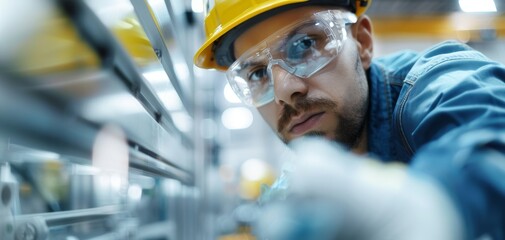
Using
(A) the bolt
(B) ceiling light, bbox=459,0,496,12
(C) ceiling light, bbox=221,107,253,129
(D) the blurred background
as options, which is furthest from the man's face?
(C) ceiling light, bbox=221,107,253,129

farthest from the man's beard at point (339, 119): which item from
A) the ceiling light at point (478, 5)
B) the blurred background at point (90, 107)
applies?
the ceiling light at point (478, 5)

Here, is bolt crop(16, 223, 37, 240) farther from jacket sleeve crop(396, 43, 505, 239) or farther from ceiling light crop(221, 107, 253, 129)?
ceiling light crop(221, 107, 253, 129)

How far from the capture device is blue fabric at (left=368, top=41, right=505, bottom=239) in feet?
1.54

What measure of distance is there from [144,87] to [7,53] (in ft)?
1.68

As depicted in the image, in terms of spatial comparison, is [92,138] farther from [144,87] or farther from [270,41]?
[270,41]

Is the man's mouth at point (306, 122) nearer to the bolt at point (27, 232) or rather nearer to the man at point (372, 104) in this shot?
the man at point (372, 104)

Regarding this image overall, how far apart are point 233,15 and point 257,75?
0.25 metres

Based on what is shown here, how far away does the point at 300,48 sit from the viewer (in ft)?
4.16

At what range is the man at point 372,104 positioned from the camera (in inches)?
16.4

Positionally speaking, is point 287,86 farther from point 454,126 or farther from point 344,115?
point 454,126

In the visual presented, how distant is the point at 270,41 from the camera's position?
1310mm

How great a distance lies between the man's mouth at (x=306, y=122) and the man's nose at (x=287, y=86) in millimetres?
67

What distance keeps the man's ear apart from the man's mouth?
1.36 ft

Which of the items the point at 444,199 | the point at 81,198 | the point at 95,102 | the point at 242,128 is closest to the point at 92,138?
the point at 95,102
